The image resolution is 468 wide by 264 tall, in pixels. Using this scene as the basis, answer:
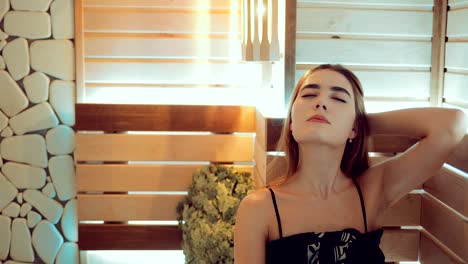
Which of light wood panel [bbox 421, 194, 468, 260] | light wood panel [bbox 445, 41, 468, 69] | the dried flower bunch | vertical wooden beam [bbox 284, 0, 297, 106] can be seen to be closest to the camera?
light wood panel [bbox 421, 194, 468, 260]

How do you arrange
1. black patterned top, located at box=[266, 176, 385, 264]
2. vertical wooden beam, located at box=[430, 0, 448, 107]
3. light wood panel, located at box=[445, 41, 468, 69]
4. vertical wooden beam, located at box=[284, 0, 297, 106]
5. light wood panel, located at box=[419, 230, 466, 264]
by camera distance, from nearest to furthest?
black patterned top, located at box=[266, 176, 385, 264]
light wood panel, located at box=[419, 230, 466, 264]
light wood panel, located at box=[445, 41, 468, 69]
vertical wooden beam, located at box=[284, 0, 297, 106]
vertical wooden beam, located at box=[430, 0, 448, 107]

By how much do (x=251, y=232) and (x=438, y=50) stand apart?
5.13 ft

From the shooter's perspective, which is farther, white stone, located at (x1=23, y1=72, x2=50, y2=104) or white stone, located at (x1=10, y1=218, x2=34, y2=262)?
white stone, located at (x1=10, y1=218, x2=34, y2=262)

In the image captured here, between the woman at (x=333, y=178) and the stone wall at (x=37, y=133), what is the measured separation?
7.06 feet

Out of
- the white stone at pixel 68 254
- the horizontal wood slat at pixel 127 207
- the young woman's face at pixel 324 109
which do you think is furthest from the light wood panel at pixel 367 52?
the white stone at pixel 68 254

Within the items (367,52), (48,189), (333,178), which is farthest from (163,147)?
(333,178)

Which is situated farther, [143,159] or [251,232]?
[143,159]

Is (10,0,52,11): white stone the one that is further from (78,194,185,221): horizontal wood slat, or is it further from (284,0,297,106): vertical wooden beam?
(284,0,297,106): vertical wooden beam

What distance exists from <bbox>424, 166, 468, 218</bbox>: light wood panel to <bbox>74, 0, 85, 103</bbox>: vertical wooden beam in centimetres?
220

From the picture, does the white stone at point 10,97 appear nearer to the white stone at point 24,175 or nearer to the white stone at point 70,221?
the white stone at point 24,175

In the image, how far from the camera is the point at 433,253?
262 centimetres

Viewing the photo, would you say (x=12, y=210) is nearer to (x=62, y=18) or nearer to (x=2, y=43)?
(x=2, y=43)

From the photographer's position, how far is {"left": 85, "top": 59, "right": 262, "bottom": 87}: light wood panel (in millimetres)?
3900

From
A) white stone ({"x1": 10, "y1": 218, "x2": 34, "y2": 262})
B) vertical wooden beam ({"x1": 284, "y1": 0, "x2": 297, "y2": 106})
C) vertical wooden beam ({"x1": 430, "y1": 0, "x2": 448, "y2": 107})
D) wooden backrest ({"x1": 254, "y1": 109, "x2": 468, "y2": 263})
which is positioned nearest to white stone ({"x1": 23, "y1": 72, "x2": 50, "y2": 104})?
white stone ({"x1": 10, "y1": 218, "x2": 34, "y2": 262})
